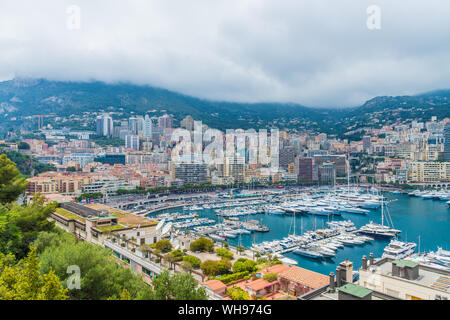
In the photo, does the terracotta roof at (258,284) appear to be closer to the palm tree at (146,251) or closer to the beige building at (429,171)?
the palm tree at (146,251)

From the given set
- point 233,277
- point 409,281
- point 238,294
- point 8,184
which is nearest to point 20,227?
point 8,184

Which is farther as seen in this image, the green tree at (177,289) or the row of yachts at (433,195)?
the row of yachts at (433,195)

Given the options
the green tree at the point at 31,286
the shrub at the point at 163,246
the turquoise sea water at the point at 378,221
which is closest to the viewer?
the green tree at the point at 31,286

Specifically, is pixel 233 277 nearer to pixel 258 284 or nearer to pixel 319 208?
pixel 258 284

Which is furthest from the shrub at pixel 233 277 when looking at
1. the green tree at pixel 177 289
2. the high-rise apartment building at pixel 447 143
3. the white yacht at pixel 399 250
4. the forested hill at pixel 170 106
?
the forested hill at pixel 170 106

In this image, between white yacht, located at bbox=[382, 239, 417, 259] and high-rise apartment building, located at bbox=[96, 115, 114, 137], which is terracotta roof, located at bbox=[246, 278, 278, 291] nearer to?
white yacht, located at bbox=[382, 239, 417, 259]

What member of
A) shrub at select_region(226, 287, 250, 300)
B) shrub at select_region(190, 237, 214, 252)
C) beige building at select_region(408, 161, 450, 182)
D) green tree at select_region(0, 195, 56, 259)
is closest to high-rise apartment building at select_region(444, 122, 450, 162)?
beige building at select_region(408, 161, 450, 182)

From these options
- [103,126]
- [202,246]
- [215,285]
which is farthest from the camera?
[103,126]
